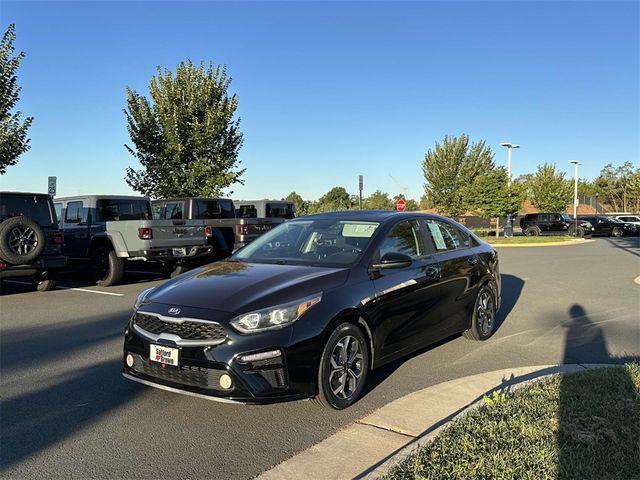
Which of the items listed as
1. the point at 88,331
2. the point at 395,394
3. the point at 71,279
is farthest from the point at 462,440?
the point at 71,279

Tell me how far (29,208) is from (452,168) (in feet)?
121

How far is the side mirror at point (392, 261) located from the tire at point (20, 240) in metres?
7.49

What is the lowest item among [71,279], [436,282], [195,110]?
[71,279]

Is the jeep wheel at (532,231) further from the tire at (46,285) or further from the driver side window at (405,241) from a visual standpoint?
the driver side window at (405,241)

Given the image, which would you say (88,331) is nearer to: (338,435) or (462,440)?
(338,435)

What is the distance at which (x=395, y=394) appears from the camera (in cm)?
455

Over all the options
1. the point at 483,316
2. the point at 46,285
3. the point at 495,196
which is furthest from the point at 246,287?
the point at 495,196

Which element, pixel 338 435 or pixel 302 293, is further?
pixel 302 293

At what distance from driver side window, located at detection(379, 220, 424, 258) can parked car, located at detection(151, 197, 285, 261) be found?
706 cm

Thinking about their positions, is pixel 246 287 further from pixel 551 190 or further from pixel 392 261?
pixel 551 190

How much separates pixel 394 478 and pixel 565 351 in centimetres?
397

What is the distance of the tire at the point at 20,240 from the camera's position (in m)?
9.15

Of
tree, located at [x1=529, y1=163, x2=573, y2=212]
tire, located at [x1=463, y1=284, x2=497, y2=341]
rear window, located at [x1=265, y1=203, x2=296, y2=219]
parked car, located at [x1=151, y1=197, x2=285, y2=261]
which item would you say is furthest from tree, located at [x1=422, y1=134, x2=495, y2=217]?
tire, located at [x1=463, y1=284, x2=497, y2=341]

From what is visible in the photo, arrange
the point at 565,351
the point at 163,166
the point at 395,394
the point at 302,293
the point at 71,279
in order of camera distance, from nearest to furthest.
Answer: the point at 302,293 < the point at 395,394 < the point at 565,351 < the point at 71,279 < the point at 163,166
